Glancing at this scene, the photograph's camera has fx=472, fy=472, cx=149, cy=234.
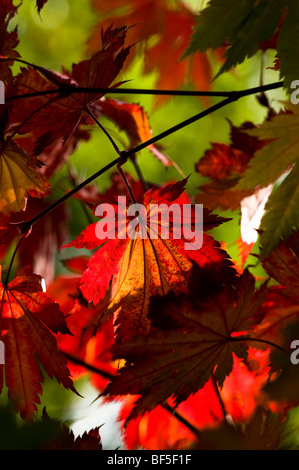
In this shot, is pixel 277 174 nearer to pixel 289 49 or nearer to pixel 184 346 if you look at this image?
pixel 289 49

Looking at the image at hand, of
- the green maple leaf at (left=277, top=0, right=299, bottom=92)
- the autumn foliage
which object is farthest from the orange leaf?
the green maple leaf at (left=277, top=0, right=299, bottom=92)

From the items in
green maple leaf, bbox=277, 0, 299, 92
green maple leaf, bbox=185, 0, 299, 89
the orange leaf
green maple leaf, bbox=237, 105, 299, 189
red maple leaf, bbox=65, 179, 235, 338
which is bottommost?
the orange leaf

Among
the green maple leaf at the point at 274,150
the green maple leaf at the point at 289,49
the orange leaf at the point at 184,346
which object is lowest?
the orange leaf at the point at 184,346

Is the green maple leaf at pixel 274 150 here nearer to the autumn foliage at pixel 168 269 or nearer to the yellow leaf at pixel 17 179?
the autumn foliage at pixel 168 269

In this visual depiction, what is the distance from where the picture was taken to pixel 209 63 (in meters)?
1.30

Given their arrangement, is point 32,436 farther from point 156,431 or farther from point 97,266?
point 97,266

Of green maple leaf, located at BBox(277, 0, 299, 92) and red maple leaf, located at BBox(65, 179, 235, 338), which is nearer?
green maple leaf, located at BBox(277, 0, 299, 92)

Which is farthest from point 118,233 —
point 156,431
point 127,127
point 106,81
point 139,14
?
point 139,14

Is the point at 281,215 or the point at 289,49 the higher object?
the point at 289,49

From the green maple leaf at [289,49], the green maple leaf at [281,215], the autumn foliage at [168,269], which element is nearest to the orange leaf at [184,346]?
the autumn foliage at [168,269]

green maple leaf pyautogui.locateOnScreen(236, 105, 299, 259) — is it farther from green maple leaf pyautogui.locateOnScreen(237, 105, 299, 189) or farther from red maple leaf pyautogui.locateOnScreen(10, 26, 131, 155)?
red maple leaf pyautogui.locateOnScreen(10, 26, 131, 155)

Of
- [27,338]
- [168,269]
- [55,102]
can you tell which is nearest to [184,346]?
[168,269]

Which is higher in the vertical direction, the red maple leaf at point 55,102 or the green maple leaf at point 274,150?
the red maple leaf at point 55,102

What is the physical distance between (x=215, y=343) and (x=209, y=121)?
158 centimetres
